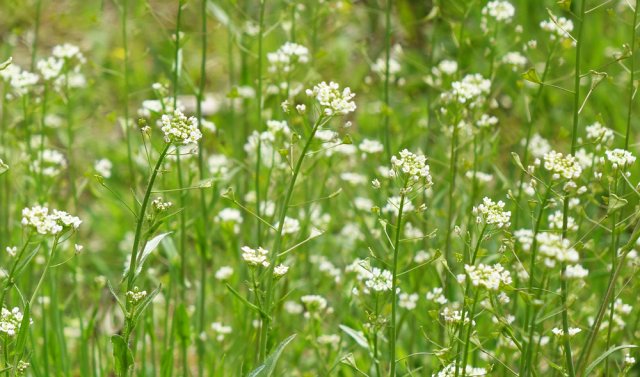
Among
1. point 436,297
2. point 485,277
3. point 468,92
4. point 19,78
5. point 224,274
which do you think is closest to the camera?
point 485,277

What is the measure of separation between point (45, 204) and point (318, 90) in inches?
69.3

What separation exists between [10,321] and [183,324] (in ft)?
3.09

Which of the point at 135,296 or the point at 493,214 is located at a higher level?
the point at 493,214

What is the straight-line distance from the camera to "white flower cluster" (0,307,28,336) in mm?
2528

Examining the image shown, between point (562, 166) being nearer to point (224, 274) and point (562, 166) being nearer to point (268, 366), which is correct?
point (268, 366)

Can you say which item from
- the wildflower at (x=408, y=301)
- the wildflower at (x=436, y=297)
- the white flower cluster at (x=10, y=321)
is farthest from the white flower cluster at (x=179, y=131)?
the wildflower at (x=408, y=301)

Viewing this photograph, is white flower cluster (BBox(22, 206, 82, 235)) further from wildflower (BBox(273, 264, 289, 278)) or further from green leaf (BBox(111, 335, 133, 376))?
wildflower (BBox(273, 264, 289, 278))

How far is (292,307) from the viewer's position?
13.4ft

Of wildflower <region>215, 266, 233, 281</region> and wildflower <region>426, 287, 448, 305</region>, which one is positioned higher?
wildflower <region>215, 266, 233, 281</region>

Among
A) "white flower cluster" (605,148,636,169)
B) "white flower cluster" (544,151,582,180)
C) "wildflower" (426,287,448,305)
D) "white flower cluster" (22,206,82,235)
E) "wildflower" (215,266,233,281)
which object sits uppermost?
"wildflower" (215,266,233,281)

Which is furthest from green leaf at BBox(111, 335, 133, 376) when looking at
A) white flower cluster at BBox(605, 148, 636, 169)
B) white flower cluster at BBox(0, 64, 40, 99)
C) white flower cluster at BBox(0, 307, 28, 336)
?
white flower cluster at BBox(0, 64, 40, 99)

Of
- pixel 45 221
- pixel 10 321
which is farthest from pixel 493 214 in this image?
pixel 10 321

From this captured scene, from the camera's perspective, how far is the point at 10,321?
2.59 meters

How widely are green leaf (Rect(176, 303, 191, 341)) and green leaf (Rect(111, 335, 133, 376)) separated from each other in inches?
31.4
